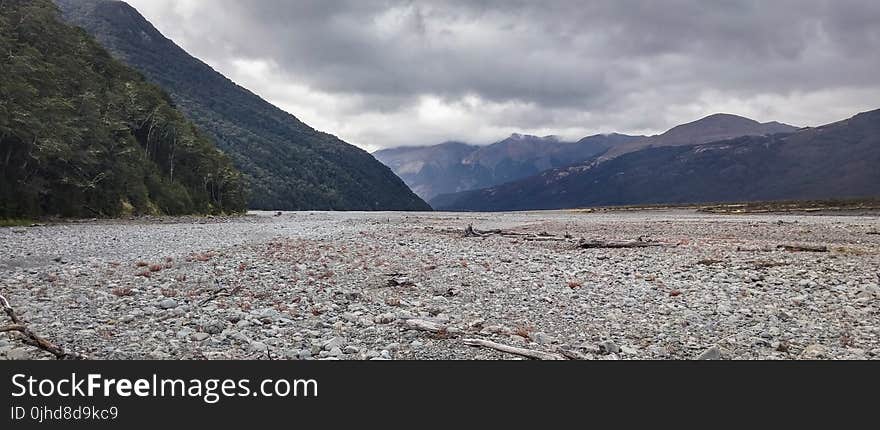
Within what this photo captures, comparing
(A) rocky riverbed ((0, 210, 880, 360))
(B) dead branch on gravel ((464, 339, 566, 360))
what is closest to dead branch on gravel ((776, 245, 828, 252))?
(A) rocky riverbed ((0, 210, 880, 360))

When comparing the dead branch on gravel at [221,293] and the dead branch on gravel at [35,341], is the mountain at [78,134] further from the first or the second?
the dead branch on gravel at [35,341]

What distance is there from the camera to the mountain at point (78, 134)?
38.3 metres

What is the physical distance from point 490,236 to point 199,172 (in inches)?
2483

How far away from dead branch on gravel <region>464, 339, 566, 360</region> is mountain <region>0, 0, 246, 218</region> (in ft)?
135

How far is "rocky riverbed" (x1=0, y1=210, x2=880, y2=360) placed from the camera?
8461mm

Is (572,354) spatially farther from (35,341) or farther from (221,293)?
(221,293)

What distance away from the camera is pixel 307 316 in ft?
34.1

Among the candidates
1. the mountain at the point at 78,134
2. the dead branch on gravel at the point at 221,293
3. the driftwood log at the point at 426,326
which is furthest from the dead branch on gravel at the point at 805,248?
the mountain at the point at 78,134

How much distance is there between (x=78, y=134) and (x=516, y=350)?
160ft

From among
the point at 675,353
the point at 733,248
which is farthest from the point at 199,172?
the point at 675,353

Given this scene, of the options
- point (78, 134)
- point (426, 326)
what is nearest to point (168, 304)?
point (426, 326)

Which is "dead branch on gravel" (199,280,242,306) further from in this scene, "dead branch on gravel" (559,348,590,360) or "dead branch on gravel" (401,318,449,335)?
"dead branch on gravel" (559,348,590,360)

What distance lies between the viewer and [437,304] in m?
12.1
